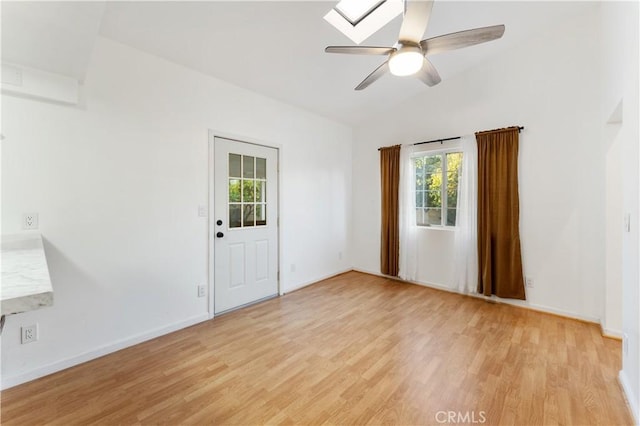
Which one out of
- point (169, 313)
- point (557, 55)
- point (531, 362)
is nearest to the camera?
point (531, 362)

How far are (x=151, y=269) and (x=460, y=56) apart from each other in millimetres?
4293

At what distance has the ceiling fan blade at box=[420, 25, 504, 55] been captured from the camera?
1688 mm

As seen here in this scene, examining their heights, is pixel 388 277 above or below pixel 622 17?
below

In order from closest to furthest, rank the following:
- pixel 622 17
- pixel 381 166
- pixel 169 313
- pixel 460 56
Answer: pixel 622 17
pixel 169 313
pixel 460 56
pixel 381 166

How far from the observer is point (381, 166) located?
4477mm

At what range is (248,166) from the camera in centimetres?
332

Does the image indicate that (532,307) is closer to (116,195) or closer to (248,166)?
(248,166)

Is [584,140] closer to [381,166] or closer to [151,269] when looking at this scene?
[381,166]

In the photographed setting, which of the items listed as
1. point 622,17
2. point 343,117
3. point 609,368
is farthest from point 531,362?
point 343,117

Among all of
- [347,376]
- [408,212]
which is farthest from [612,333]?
[347,376]

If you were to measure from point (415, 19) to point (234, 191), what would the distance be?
2.46m

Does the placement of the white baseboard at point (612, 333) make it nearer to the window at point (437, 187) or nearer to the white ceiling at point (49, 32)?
the window at point (437, 187)

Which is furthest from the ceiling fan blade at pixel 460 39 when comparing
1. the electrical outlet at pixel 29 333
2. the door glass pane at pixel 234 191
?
the electrical outlet at pixel 29 333
